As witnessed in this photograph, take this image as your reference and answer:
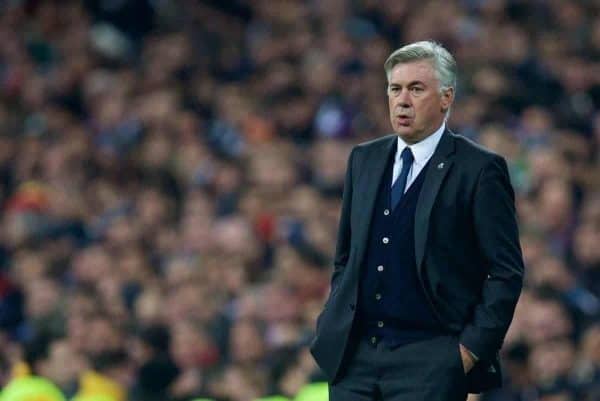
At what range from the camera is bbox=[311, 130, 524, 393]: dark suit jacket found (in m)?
4.37

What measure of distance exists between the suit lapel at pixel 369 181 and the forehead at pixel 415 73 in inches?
10.3

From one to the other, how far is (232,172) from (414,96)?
6.49m

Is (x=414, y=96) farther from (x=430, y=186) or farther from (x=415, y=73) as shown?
(x=430, y=186)

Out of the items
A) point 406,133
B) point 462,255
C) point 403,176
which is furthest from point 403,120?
point 462,255

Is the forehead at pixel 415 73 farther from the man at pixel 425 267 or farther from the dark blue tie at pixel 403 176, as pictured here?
the dark blue tie at pixel 403 176

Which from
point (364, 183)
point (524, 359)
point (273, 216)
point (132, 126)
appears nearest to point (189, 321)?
point (273, 216)

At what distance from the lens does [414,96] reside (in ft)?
14.5

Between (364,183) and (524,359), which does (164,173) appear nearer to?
(524,359)

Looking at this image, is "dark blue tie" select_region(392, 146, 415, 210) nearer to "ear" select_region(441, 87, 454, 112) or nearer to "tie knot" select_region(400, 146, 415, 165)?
"tie knot" select_region(400, 146, 415, 165)

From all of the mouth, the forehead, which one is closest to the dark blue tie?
the mouth

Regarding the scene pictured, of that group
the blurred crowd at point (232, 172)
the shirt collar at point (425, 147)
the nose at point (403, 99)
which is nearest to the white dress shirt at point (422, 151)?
the shirt collar at point (425, 147)

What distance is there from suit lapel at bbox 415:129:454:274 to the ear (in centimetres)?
9

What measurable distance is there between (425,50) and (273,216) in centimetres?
589

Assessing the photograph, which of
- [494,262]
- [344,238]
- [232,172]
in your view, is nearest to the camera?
[494,262]
